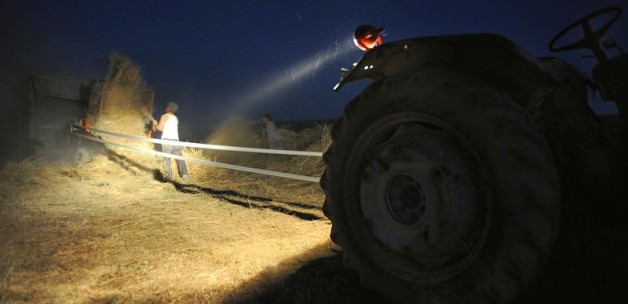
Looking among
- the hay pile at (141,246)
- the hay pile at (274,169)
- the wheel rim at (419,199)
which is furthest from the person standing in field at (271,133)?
the wheel rim at (419,199)

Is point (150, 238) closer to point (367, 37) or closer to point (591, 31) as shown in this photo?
point (367, 37)

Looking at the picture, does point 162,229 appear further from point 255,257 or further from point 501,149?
point 501,149

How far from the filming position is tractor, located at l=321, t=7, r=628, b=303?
4.07ft

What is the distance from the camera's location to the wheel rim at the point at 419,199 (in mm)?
1362

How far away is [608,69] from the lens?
210cm

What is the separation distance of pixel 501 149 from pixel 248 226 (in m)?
2.84

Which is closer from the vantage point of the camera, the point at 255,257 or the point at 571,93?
the point at 571,93

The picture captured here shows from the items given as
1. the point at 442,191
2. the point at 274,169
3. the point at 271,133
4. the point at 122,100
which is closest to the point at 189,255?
the point at 442,191

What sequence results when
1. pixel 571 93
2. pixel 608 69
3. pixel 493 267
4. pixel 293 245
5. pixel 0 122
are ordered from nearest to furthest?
pixel 493 267
pixel 571 93
pixel 608 69
pixel 293 245
pixel 0 122

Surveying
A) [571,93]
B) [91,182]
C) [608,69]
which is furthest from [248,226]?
[91,182]

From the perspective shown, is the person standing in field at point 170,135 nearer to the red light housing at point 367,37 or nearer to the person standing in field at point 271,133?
the person standing in field at point 271,133

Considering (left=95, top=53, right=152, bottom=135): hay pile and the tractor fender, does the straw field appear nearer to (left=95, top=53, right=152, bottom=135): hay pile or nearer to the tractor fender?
the tractor fender

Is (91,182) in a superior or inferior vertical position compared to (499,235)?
inferior

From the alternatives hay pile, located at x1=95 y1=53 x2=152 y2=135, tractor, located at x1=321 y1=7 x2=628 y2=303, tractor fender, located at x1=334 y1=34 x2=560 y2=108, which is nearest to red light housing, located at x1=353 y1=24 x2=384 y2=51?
tractor, located at x1=321 y1=7 x2=628 y2=303
